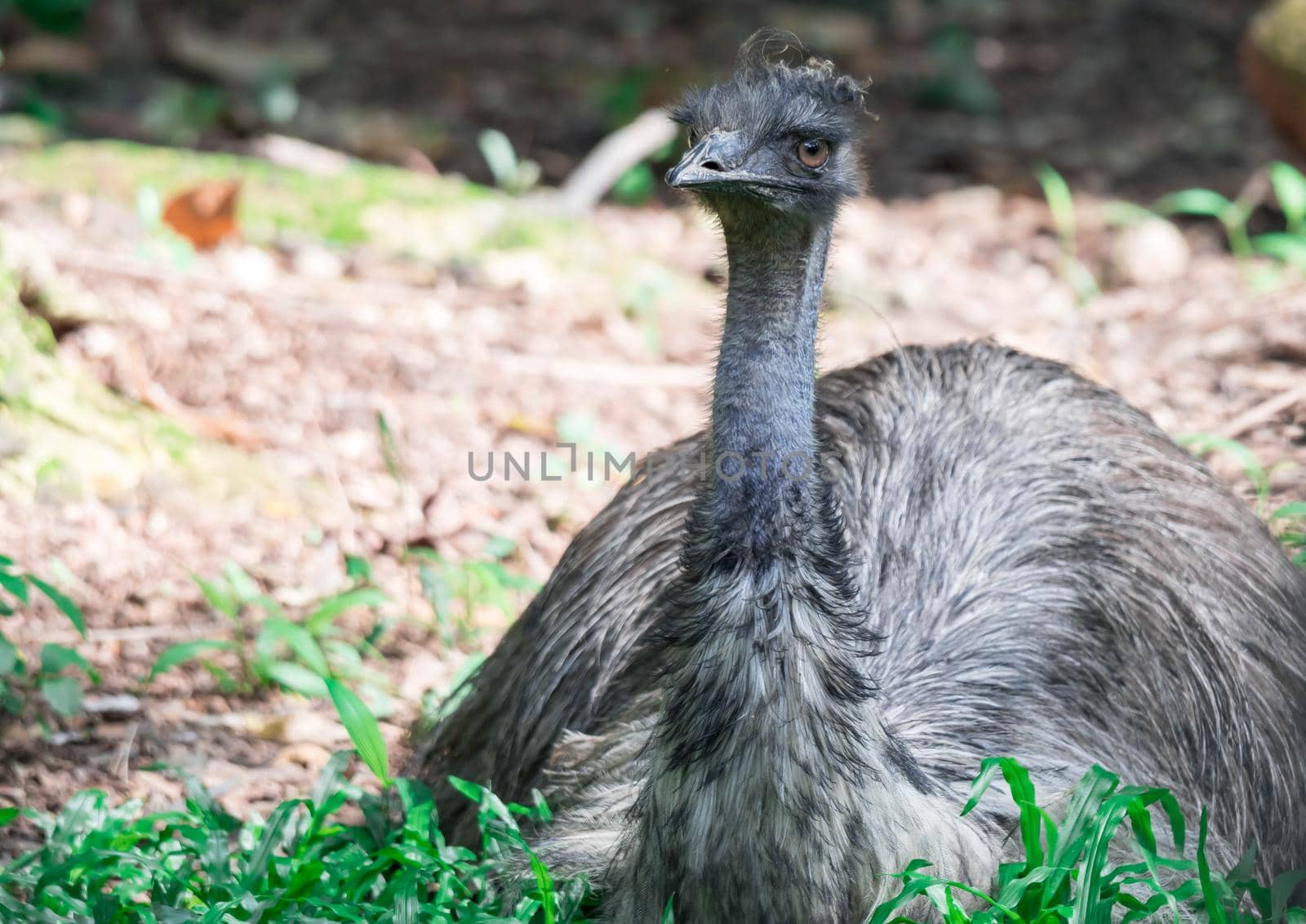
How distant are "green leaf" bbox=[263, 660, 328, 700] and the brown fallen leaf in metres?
2.30

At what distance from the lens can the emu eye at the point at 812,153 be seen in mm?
2275

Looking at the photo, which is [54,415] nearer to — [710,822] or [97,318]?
[97,318]

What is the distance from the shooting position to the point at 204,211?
5355 mm

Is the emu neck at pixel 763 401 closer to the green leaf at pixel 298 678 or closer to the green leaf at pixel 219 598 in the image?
the green leaf at pixel 298 678

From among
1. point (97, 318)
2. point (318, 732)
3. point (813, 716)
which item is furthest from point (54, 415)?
point (813, 716)

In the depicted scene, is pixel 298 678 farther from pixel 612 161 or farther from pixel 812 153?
pixel 612 161

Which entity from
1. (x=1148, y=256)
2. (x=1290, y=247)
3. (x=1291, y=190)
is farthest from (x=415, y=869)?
(x=1148, y=256)

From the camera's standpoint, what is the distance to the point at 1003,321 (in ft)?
19.2

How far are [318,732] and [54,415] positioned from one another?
1137mm

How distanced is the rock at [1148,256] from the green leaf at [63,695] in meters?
4.09

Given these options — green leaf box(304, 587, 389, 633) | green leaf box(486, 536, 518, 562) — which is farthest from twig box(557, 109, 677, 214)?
green leaf box(304, 587, 389, 633)

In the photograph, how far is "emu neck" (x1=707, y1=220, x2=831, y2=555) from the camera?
2.13m

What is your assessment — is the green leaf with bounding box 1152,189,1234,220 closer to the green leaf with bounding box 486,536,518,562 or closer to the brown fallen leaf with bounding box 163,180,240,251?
the green leaf with bounding box 486,536,518,562

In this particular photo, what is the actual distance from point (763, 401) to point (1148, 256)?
4.22 m
